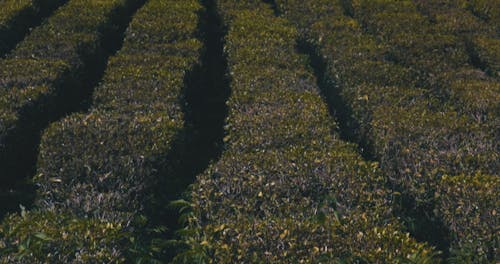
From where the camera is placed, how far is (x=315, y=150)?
328 inches

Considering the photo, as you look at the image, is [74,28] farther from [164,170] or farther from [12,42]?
[164,170]

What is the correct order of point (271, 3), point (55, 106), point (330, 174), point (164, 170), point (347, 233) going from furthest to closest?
point (271, 3), point (55, 106), point (164, 170), point (330, 174), point (347, 233)

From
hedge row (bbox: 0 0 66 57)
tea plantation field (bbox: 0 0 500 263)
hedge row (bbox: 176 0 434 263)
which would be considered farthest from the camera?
hedge row (bbox: 0 0 66 57)

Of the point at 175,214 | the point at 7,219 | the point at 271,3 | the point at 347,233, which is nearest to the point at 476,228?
the point at 347,233

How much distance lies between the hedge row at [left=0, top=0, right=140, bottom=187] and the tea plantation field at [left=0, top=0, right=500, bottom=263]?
1.5 inches

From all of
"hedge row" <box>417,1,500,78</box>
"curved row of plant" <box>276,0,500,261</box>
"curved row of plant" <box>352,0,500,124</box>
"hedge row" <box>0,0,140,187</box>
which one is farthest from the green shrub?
"hedge row" <box>0,0,140,187</box>

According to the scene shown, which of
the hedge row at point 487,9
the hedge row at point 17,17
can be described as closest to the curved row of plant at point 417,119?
the hedge row at point 487,9

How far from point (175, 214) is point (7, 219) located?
7.18 ft

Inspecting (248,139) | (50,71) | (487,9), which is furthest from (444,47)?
(50,71)

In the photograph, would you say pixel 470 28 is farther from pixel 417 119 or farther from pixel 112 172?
pixel 112 172

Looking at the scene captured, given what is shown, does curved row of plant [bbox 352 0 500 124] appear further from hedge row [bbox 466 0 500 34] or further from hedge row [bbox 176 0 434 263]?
hedge row [bbox 176 0 434 263]

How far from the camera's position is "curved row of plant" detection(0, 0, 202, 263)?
619 centimetres

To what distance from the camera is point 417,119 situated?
9219 mm

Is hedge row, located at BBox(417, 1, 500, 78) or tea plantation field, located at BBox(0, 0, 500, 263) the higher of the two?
tea plantation field, located at BBox(0, 0, 500, 263)
